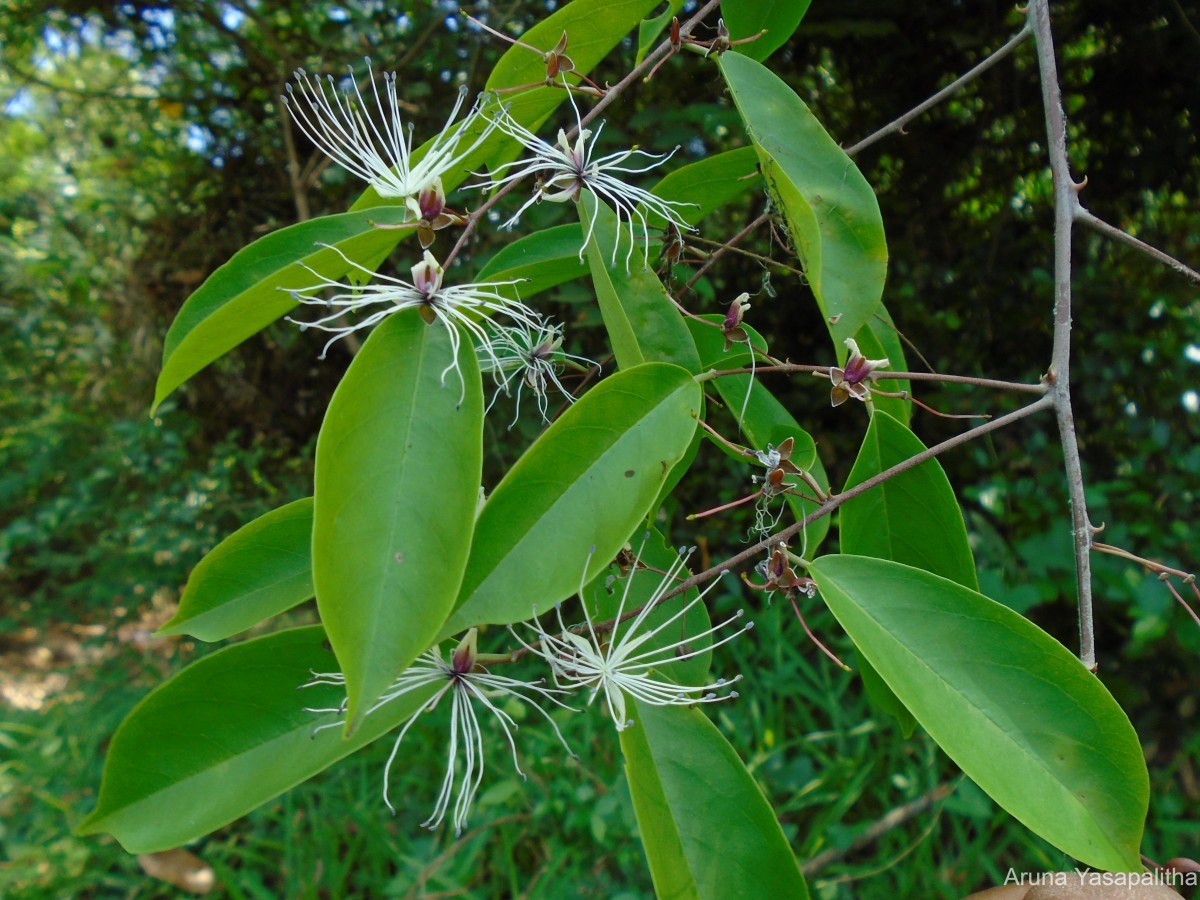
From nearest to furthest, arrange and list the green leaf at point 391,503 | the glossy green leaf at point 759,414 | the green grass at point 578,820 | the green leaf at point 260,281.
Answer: the green leaf at point 391,503, the green leaf at point 260,281, the glossy green leaf at point 759,414, the green grass at point 578,820

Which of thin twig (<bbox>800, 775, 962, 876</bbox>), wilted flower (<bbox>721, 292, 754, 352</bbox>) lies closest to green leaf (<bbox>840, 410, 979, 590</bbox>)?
wilted flower (<bbox>721, 292, 754, 352</bbox>)

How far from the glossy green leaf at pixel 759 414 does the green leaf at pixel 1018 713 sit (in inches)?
3.8

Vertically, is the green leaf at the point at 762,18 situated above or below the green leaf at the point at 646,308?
above

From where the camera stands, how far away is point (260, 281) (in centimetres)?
50

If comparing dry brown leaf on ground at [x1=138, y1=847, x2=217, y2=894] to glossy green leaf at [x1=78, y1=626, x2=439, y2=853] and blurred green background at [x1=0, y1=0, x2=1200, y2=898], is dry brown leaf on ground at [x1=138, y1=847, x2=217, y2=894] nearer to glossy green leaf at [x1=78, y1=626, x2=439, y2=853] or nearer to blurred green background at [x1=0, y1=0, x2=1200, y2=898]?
blurred green background at [x1=0, y1=0, x2=1200, y2=898]

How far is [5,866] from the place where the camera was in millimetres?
1562

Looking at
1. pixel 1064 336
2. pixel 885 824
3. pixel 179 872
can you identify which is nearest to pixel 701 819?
pixel 1064 336

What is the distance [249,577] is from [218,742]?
10 centimetres

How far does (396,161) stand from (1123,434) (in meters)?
1.84

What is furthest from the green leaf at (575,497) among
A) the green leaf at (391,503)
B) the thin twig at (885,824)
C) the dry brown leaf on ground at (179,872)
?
the dry brown leaf on ground at (179,872)

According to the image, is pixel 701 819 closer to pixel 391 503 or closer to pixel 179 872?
pixel 391 503

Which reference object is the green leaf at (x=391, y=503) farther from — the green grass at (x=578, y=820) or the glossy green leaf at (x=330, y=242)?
the green grass at (x=578, y=820)

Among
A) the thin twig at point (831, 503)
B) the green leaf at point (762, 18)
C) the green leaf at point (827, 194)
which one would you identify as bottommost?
the thin twig at point (831, 503)

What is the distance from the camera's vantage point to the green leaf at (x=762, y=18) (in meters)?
0.69
